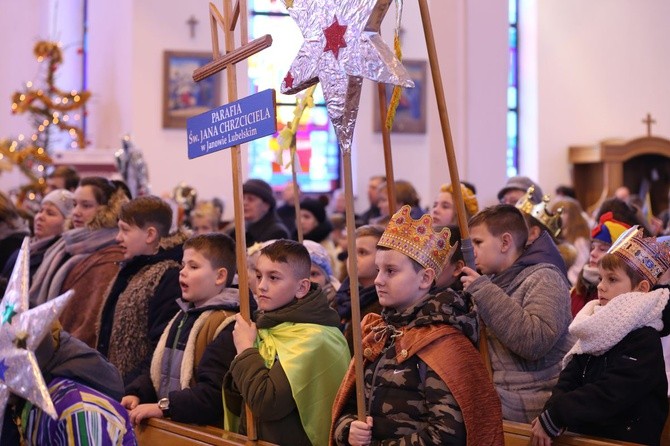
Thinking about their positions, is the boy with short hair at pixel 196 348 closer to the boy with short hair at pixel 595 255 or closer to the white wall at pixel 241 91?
the boy with short hair at pixel 595 255

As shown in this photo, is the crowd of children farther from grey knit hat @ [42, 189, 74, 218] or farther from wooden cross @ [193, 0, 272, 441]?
grey knit hat @ [42, 189, 74, 218]

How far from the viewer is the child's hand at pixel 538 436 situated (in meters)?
3.98

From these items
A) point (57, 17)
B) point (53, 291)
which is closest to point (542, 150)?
point (57, 17)

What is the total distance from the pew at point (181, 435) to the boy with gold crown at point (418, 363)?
45 centimetres

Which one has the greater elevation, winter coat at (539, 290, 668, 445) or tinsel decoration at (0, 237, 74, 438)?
tinsel decoration at (0, 237, 74, 438)

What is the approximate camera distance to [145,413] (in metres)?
4.57

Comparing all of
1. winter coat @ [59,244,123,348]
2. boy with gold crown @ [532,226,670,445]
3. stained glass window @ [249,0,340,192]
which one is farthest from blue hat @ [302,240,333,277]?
stained glass window @ [249,0,340,192]

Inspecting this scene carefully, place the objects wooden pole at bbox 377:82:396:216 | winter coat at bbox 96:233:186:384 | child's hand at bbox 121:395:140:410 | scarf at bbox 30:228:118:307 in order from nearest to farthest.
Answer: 1. wooden pole at bbox 377:82:396:216
2. child's hand at bbox 121:395:140:410
3. winter coat at bbox 96:233:186:384
4. scarf at bbox 30:228:118:307

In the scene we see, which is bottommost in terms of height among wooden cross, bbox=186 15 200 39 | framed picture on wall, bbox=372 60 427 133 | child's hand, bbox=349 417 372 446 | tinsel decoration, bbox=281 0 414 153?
child's hand, bbox=349 417 372 446

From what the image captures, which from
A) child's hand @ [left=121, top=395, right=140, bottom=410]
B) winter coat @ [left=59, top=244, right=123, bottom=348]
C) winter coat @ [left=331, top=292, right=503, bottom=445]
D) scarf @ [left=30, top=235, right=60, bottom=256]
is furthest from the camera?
scarf @ [left=30, top=235, right=60, bottom=256]

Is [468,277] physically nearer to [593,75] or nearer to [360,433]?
[360,433]

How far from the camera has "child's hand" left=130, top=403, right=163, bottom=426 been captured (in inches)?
179

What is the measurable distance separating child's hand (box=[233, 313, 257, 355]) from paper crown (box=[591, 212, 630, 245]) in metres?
2.11

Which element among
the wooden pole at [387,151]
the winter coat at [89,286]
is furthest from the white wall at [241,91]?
the wooden pole at [387,151]
